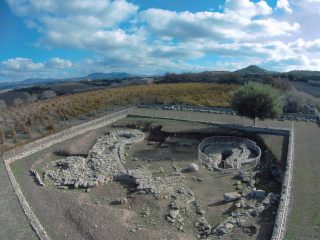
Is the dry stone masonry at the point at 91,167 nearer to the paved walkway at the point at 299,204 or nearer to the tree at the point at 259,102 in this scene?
the paved walkway at the point at 299,204

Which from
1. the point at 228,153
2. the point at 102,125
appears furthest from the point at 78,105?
the point at 228,153

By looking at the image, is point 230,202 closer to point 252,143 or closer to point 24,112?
point 252,143

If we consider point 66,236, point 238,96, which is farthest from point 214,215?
point 238,96

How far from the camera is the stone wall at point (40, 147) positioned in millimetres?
20578

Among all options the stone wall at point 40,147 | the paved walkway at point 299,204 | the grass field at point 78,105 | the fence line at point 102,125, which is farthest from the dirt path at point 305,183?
the stone wall at point 40,147

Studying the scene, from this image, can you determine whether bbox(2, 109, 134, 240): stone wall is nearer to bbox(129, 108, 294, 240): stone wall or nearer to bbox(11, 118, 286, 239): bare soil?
bbox(11, 118, 286, 239): bare soil

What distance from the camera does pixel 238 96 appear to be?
4222 centimetres

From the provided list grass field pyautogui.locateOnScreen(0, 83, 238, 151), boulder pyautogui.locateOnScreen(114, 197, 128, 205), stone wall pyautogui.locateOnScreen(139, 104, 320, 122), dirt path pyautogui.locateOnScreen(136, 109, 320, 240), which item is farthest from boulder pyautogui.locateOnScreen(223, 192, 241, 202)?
stone wall pyautogui.locateOnScreen(139, 104, 320, 122)

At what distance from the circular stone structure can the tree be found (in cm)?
445

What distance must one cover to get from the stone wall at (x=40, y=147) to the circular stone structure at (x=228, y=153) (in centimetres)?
1450

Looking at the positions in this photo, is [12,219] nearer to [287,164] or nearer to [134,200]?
[134,200]

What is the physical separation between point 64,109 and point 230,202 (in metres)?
31.7

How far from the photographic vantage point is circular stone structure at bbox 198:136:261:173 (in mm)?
32281

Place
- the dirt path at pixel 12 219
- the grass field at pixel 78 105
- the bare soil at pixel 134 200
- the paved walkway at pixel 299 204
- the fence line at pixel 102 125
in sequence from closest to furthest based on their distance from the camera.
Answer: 1. the paved walkway at pixel 299 204
2. the dirt path at pixel 12 219
3. the fence line at pixel 102 125
4. the bare soil at pixel 134 200
5. the grass field at pixel 78 105
